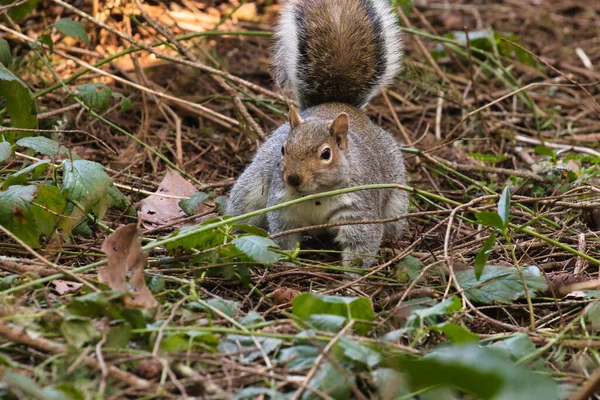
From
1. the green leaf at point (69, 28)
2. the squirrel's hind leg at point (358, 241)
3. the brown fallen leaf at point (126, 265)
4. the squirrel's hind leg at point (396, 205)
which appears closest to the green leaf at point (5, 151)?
the brown fallen leaf at point (126, 265)

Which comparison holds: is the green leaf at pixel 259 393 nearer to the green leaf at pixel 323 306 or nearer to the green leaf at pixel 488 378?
the green leaf at pixel 323 306

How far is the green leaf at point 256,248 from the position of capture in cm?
253

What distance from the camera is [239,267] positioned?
9.28ft

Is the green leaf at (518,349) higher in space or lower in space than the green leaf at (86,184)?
lower

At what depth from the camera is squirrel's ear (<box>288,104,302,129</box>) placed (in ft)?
11.1

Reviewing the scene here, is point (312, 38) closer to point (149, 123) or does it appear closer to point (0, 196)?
point (149, 123)

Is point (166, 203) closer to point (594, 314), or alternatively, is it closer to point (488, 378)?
point (594, 314)

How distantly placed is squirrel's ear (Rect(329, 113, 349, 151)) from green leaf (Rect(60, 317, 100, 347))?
1.57m

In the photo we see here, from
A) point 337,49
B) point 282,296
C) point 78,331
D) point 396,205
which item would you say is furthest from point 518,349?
point 337,49

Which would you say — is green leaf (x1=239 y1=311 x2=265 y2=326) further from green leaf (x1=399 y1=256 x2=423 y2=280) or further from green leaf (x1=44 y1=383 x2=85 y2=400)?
green leaf (x1=399 y1=256 x2=423 y2=280)

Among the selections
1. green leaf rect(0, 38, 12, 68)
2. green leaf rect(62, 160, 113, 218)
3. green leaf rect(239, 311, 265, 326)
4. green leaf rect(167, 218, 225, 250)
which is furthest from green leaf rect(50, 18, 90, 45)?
green leaf rect(239, 311, 265, 326)

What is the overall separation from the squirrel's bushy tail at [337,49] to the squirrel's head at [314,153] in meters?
0.58

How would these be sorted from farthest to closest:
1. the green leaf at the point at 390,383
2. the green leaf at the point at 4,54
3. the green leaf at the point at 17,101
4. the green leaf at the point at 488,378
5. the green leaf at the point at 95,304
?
the green leaf at the point at 4,54
the green leaf at the point at 17,101
the green leaf at the point at 95,304
the green leaf at the point at 390,383
the green leaf at the point at 488,378

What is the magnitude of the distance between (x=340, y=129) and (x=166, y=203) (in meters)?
1.01
